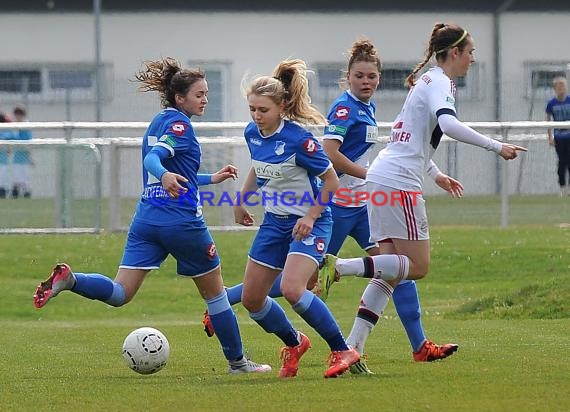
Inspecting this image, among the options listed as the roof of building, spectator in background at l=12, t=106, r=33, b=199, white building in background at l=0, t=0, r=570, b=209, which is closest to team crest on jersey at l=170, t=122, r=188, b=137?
spectator in background at l=12, t=106, r=33, b=199

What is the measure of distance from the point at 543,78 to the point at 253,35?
784 centimetres

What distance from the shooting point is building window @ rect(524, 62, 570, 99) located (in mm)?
26266

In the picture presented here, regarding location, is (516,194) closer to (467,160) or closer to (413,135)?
(467,160)

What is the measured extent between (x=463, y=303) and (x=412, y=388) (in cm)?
710

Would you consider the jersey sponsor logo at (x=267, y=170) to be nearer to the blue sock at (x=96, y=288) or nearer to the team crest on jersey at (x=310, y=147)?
the team crest on jersey at (x=310, y=147)

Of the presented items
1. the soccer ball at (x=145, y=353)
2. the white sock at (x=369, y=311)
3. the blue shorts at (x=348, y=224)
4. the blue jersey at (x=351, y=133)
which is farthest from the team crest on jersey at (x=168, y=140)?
the blue shorts at (x=348, y=224)

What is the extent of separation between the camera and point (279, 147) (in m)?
7.99

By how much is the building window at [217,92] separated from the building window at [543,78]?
19.2 ft

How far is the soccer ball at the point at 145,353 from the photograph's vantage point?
8.39 m

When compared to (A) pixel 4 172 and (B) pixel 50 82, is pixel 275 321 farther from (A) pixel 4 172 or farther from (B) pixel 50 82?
(B) pixel 50 82

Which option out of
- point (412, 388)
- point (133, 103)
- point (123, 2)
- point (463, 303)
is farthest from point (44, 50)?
point (412, 388)

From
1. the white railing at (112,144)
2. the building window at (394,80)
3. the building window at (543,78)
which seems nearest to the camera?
the white railing at (112,144)

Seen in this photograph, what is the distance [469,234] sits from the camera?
18.7m

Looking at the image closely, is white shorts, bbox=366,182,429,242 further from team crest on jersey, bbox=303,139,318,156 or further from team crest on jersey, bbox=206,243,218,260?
team crest on jersey, bbox=206,243,218,260
